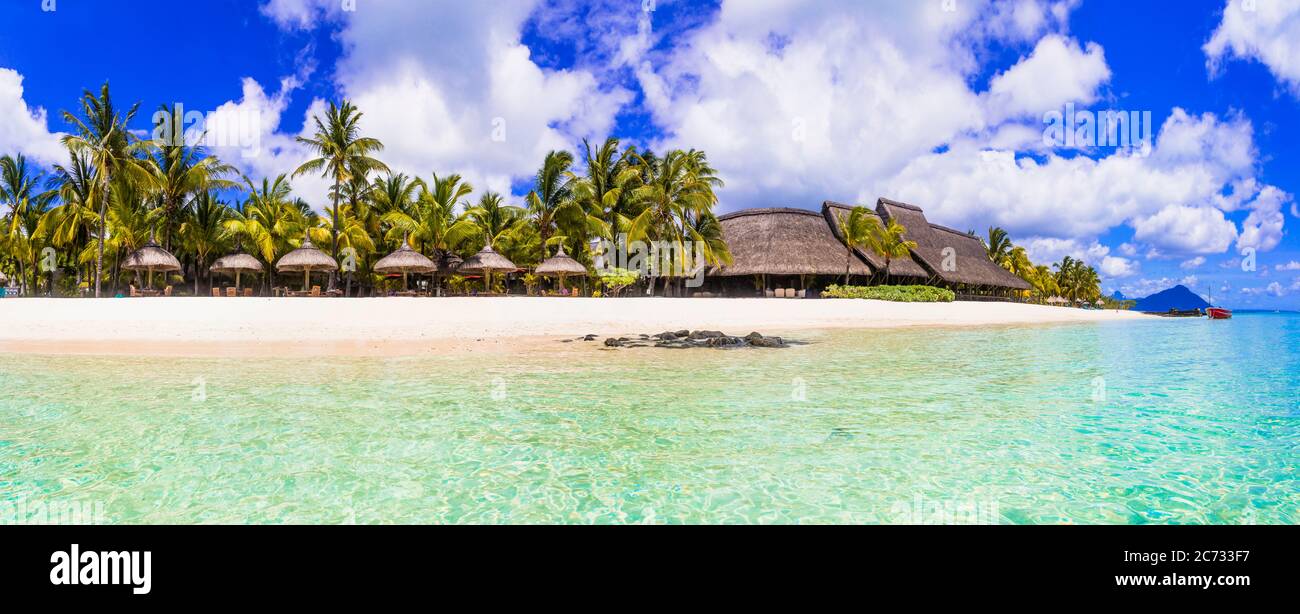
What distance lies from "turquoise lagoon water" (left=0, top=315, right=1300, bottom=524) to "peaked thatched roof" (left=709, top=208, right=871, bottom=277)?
24.7 meters

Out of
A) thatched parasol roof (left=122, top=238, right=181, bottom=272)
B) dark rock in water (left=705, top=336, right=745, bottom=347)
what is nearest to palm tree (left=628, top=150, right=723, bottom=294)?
dark rock in water (left=705, top=336, right=745, bottom=347)

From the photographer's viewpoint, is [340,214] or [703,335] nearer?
[703,335]

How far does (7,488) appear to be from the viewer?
3.76m

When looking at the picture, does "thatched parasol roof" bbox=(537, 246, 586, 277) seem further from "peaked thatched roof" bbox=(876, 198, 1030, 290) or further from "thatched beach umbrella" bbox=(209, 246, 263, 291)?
"peaked thatched roof" bbox=(876, 198, 1030, 290)

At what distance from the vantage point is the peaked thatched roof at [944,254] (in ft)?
129

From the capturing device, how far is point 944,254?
4159 centimetres

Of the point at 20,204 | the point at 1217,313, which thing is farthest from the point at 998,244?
the point at 20,204

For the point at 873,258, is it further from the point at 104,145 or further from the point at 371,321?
the point at 104,145

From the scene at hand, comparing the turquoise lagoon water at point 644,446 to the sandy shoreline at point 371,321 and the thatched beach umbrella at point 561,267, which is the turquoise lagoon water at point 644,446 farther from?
the thatched beach umbrella at point 561,267

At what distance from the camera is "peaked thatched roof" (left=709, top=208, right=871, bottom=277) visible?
110 feet

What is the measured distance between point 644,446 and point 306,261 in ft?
82.5

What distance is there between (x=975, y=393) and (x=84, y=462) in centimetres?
842

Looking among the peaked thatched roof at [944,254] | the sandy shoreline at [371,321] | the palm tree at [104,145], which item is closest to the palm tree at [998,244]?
the peaked thatched roof at [944,254]

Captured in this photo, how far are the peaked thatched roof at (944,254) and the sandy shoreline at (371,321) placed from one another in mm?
15063
